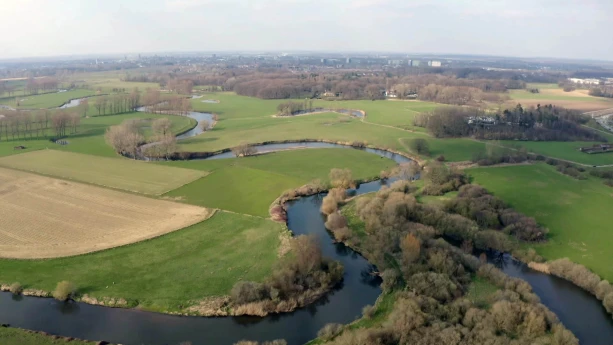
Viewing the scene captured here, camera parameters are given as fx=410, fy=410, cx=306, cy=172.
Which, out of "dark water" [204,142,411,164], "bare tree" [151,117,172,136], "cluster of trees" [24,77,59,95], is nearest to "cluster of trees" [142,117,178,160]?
"dark water" [204,142,411,164]

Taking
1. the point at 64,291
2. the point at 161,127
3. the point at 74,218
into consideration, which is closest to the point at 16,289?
the point at 64,291

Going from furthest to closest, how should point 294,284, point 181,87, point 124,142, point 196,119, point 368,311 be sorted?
point 181,87 → point 196,119 → point 124,142 → point 294,284 → point 368,311

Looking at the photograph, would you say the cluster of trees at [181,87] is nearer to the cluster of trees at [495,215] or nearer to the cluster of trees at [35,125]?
the cluster of trees at [35,125]

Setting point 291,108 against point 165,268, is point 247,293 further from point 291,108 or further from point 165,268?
point 291,108

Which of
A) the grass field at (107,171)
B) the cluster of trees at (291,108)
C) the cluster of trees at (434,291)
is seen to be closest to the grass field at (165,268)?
the cluster of trees at (434,291)

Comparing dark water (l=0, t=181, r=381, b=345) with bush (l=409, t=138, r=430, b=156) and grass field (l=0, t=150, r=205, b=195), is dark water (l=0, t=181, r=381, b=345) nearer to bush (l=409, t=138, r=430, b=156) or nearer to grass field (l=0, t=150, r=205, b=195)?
grass field (l=0, t=150, r=205, b=195)
